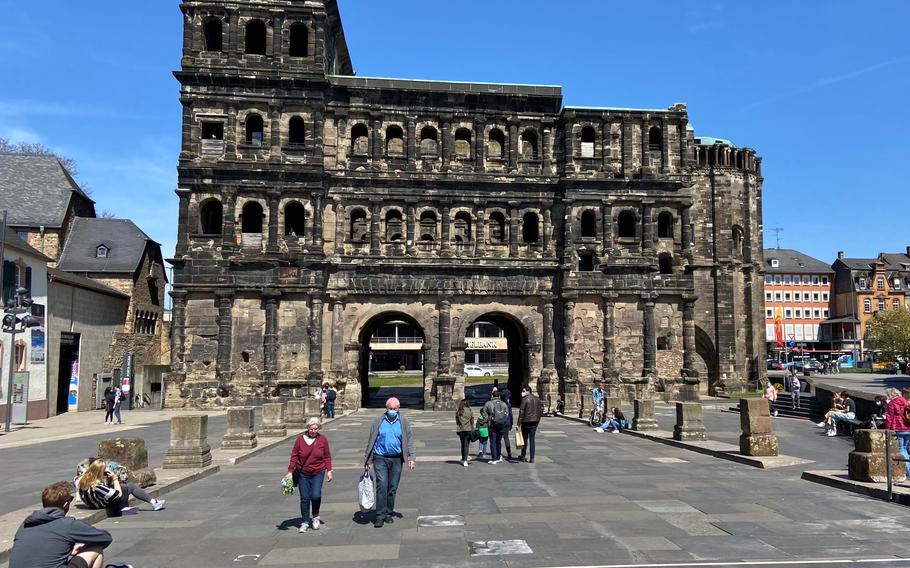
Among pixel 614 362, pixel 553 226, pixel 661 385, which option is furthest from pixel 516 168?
pixel 661 385

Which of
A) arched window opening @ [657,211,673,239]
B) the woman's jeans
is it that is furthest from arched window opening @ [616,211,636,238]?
the woman's jeans

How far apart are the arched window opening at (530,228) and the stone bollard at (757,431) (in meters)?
24.0

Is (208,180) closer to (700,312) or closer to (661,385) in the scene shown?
(661,385)

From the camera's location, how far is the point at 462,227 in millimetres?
39344

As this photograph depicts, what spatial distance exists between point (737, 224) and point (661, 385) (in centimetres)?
1516

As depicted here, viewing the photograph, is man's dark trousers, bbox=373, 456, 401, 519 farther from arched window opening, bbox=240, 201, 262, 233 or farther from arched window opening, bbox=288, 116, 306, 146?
arched window opening, bbox=288, 116, 306, 146

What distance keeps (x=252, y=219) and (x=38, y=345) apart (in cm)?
1217

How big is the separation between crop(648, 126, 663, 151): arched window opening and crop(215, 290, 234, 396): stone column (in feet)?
84.2

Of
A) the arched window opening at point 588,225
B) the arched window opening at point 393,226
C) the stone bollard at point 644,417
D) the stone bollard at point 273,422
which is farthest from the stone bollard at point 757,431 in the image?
the arched window opening at point 393,226

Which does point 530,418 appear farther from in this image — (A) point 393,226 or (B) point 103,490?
(A) point 393,226

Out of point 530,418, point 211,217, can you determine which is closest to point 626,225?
point 211,217

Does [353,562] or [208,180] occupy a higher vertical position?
[208,180]

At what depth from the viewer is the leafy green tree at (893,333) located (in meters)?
66.1

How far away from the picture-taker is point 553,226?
39.6 metres
